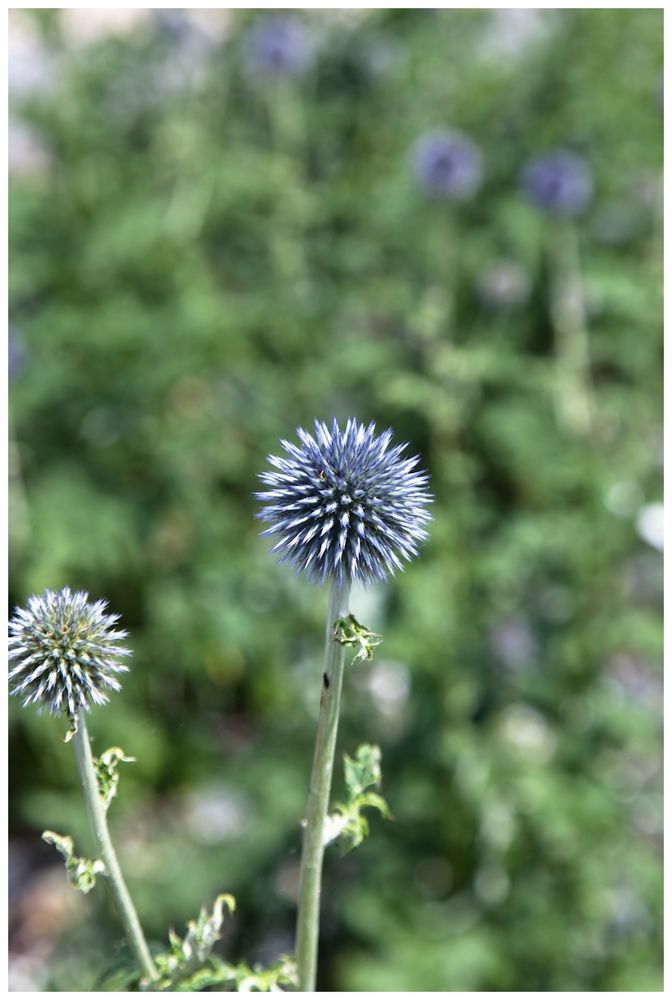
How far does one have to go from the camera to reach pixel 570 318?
3.09m

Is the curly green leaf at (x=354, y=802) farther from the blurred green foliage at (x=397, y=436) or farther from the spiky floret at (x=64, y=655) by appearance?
the blurred green foliage at (x=397, y=436)

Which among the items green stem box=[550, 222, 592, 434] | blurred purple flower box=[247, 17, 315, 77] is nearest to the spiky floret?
green stem box=[550, 222, 592, 434]

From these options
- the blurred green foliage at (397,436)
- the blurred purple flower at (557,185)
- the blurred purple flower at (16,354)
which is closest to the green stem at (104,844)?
the blurred green foliage at (397,436)

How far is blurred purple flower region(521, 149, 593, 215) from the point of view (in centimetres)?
290

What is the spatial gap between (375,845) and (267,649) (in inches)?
25.4

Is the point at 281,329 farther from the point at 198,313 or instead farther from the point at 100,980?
the point at 100,980

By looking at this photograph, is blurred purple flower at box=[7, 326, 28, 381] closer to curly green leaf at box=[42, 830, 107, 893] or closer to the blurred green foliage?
the blurred green foliage

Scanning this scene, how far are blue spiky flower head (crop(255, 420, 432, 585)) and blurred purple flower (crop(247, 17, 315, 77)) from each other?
3.08 m

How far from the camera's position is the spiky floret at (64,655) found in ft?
2.06

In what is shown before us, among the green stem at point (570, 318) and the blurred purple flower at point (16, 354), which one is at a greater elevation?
the green stem at point (570, 318)

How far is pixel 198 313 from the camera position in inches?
126

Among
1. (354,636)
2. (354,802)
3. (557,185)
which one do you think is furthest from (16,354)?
(354,636)

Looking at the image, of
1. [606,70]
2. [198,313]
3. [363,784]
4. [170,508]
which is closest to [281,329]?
[198,313]

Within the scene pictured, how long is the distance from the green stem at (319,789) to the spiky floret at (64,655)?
127 millimetres
